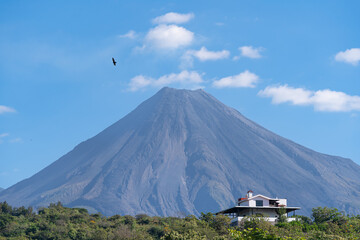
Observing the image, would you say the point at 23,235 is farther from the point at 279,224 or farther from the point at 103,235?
the point at 279,224

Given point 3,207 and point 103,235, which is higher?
point 3,207

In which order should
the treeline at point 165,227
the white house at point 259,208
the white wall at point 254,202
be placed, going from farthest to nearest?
the white wall at point 254,202
the white house at point 259,208
the treeline at point 165,227

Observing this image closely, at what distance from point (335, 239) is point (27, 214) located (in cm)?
8613

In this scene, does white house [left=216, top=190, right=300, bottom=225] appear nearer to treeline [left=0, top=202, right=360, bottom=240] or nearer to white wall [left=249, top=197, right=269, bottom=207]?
white wall [left=249, top=197, right=269, bottom=207]

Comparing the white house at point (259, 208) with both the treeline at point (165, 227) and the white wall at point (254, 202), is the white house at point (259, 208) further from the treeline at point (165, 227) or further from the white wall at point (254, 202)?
the treeline at point (165, 227)

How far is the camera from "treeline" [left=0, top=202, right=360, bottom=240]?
2763 inches

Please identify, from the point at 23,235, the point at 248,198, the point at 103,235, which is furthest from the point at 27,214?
the point at 248,198

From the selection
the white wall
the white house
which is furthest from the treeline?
the white wall

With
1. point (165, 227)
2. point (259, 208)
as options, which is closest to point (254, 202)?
point (259, 208)

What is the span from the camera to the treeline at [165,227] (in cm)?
7019

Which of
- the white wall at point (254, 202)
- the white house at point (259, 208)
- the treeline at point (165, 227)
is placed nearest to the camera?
the treeline at point (165, 227)

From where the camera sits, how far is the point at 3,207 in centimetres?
13975

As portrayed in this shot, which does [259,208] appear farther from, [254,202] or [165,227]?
[165,227]

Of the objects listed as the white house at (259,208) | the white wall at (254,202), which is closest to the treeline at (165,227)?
the white house at (259,208)
